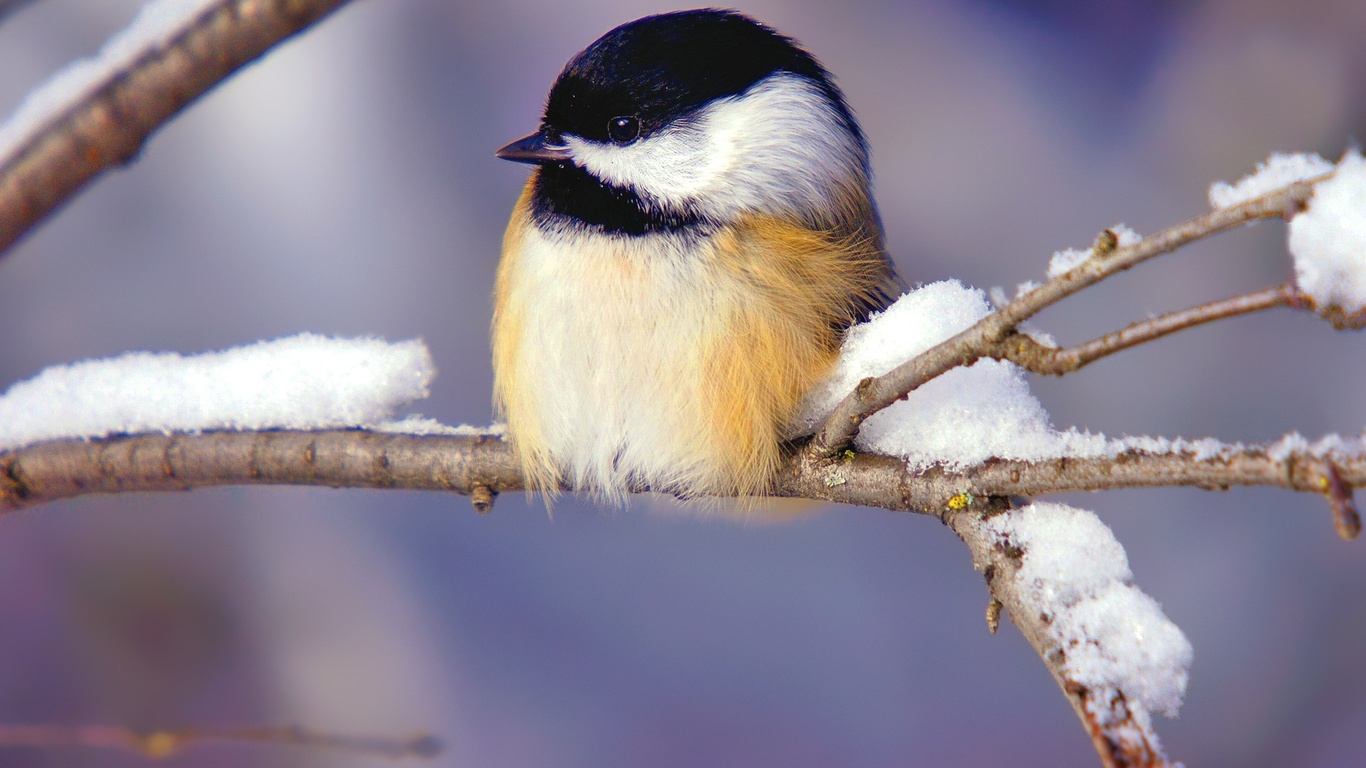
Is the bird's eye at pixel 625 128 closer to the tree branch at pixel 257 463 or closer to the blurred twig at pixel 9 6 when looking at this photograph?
the tree branch at pixel 257 463

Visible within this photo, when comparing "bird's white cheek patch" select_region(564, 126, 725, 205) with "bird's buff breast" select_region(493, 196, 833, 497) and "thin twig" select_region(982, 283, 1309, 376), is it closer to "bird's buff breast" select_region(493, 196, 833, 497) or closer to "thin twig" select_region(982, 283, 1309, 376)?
"bird's buff breast" select_region(493, 196, 833, 497)

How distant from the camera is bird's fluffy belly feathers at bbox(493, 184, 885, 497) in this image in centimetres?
79

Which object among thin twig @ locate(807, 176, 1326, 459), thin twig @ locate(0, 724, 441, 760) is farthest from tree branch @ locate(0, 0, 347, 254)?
thin twig @ locate(807, 176, 1326, 459)

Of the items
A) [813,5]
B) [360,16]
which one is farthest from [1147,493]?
[360,16]

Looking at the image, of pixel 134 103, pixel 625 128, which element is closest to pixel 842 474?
pixel 625 128

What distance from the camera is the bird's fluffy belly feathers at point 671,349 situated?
79 cm

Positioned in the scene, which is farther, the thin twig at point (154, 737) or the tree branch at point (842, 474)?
the thin twig at point (154, 737)

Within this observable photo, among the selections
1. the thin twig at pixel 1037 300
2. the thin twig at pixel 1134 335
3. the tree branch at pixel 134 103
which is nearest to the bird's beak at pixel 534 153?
the tree branch at pixel 134 103

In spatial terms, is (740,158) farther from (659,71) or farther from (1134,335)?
(1134,335)

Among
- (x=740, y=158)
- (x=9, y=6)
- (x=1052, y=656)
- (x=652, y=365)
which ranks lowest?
(x=1052, y=656)

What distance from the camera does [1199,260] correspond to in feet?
5.03

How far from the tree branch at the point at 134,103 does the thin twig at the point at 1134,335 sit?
577 mm

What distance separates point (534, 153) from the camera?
901 millimetres

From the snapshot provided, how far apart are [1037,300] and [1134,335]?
0.05 m
